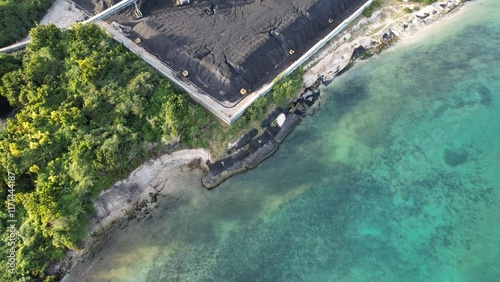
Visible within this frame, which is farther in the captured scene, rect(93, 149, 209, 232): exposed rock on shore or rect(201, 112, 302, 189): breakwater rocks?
rect(201, 112, 302, 189): breakwater rocks

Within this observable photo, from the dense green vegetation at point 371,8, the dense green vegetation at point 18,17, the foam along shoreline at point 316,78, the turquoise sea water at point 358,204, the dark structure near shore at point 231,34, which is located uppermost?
the dense green vegetation at point 18,17

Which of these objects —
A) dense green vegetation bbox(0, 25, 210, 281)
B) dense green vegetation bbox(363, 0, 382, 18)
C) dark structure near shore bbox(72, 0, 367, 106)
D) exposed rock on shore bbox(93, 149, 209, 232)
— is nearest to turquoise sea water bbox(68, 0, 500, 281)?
exposed rock on shore bbox(93, 149, 209, 232)

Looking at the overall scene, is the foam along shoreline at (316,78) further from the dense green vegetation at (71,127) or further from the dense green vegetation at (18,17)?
the dense green vegetation at (18,17)

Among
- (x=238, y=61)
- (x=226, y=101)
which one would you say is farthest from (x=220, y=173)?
(x=238, y=61)

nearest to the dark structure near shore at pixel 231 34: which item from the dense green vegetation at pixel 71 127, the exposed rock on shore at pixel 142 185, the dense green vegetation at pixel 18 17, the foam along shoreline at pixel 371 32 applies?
the foam along shoreline at pixel 371 32

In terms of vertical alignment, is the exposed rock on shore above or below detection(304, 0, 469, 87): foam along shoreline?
above

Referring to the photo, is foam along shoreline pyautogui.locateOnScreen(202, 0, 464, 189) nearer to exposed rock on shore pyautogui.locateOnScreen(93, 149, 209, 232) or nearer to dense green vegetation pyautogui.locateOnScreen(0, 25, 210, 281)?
exposed rock on shore pyautogui.locateOnScreen(93, 149, 209, 232)
